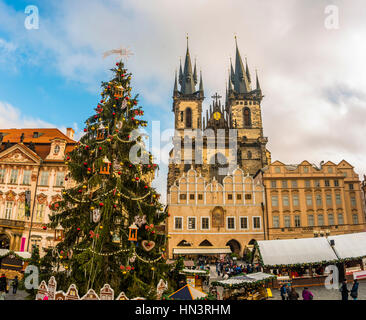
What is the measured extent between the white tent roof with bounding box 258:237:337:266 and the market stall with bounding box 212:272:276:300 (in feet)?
12.8

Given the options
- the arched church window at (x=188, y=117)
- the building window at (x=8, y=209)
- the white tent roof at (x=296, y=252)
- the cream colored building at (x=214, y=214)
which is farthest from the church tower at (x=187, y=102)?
Result: the white tent roof at (x=296, y=252)

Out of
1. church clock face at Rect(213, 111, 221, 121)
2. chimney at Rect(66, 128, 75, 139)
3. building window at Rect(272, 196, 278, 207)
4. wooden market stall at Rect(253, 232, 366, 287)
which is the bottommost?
wooden market stall at Rect(253, 232, 366, 287)

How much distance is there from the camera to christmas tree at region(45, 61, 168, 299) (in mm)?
10562

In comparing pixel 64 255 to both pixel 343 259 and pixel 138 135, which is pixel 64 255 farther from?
pixel 343 259

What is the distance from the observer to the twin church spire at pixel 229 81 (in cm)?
6359

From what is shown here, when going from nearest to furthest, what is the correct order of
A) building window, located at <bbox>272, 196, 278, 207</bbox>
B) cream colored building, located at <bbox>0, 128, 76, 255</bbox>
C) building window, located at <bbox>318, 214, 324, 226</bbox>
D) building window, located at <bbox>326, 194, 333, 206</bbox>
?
cream colored building, located at <bbox>0, 128, 76, 255</bbox>, building window, located at <bbox>318, 214, 324, 226</bbox>, building window, located at <bbox>272, 196, 278, 207</bbox>, building window, located at <bbox>326, 194, 333, 206</bbox>

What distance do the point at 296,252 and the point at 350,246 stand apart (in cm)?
407

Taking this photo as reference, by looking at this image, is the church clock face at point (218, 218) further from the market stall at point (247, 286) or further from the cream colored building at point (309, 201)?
the market stall at point (247, 286)

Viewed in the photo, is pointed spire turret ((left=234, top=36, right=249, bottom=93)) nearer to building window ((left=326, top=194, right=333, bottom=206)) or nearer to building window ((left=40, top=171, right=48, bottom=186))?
building window ((left=326, top=194, right=333, bottom=206))

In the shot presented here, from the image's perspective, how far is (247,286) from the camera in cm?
1391

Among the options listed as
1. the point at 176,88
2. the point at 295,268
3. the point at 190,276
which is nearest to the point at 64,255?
the point at 190,276

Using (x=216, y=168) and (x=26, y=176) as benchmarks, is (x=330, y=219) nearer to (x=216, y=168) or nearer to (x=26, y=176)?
(x=216, y=168)

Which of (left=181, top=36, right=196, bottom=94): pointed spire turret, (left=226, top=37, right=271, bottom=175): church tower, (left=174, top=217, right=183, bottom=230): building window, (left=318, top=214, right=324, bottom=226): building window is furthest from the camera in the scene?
(left=181, top=36, right=196, bottom=94): pointed spire turret

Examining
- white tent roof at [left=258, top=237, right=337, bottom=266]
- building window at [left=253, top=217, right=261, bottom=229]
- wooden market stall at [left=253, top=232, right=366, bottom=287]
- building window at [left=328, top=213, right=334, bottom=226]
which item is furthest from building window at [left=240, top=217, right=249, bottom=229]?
white tent roof at [left=258, top=237, right=337, bottom=266]
